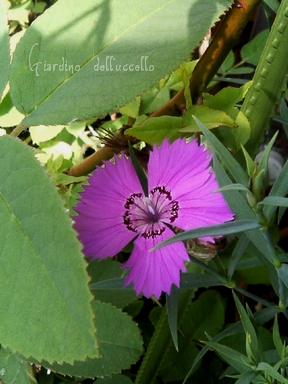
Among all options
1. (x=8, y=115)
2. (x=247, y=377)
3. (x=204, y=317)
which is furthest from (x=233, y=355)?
(x=8, y=115)

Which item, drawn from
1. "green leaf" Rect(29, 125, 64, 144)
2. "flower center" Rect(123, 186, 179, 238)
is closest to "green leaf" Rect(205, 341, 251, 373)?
"flower center" Rect(123, 186, 179, 238)

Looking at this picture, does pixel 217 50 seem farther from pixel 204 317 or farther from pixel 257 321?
pixel 204 317

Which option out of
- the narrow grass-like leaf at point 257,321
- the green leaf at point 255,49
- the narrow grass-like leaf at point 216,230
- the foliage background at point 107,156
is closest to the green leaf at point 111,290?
the foliage background at point 107,156

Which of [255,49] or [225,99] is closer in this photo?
[225,99]

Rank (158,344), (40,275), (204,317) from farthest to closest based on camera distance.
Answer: (204,317)
(158,344)
(40,275)

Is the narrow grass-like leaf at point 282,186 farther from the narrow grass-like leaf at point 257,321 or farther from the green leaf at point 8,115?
the green leaf at point 8,115

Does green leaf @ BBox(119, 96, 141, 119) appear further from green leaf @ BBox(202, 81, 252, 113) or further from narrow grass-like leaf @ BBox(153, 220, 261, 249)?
narrow grass-like leaf @ BBox(153, 220, 261, 249)
